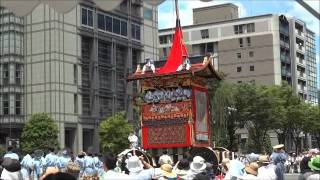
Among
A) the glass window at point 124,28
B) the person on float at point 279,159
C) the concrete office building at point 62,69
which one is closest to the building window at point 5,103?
the concrete office building at point 62,69

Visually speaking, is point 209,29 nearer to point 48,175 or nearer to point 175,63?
point 175,63

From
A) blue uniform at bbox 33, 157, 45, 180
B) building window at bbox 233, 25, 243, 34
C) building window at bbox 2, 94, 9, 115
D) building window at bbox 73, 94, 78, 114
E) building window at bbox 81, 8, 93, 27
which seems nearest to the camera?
blue uniform at bbox 33, 157, 45, 180

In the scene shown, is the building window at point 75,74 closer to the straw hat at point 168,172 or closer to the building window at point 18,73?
the building window at point 18,73

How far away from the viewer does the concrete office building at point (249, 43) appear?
85625 millimetres

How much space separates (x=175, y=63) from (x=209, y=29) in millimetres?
65837

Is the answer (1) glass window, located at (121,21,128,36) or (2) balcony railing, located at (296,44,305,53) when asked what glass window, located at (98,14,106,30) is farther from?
(2) balcony railing, located at (296,44,305,53)

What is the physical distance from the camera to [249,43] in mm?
86250

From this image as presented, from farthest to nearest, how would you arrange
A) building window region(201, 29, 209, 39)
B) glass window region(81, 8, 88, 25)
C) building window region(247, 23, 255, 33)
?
building window region(201, 29, 209, 39) < building window region(247, 23, 255, 33) < glass window region(81, 8, 88, 25)

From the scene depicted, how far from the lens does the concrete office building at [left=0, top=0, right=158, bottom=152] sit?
58.0 m

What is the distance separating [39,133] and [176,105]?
1199 inches

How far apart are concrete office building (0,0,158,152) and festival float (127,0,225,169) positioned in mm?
30734

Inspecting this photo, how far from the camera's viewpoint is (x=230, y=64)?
87.4 m

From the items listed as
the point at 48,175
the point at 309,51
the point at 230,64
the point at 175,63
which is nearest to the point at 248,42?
the point at 230,64

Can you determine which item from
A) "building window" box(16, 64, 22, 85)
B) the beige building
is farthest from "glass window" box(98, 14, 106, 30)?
the beige building
